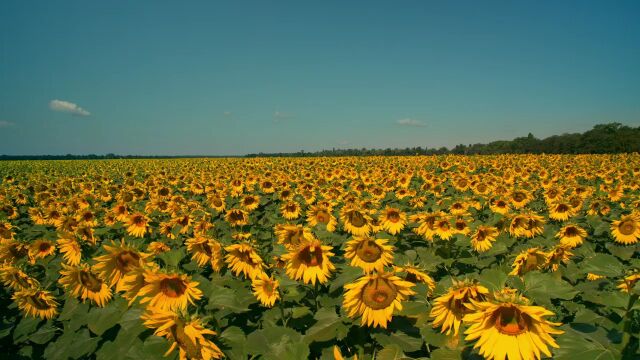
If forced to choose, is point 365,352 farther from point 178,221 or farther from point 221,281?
point 178,221

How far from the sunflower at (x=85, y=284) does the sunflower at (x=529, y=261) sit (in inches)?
182

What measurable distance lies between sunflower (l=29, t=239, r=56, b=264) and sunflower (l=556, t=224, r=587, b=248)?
8.71 m

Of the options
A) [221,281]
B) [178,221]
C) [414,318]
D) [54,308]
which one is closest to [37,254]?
[54,308]

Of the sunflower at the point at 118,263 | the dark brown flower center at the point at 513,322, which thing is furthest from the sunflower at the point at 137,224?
the dark brown flower center at the point at 513,322

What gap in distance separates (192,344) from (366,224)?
4.43 m

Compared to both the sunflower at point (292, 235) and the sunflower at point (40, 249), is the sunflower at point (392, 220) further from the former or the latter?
the sunflower at point (40, 249)

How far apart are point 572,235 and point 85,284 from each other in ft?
25.0

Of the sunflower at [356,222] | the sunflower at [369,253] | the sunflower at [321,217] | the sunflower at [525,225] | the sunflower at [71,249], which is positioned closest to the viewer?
the sunflower at [369,253]

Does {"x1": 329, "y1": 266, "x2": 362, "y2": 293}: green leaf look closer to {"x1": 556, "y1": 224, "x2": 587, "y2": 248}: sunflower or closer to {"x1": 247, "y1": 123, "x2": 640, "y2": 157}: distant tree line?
{"x1": 556, "y1": 224, "x2": 587, "y2": 248}: sunflower

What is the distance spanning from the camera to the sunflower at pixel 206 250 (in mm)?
4086

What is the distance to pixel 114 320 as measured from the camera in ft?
9.24

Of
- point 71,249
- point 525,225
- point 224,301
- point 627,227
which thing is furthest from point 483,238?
point 71,249

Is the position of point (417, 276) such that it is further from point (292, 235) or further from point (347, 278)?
point (292, 235)

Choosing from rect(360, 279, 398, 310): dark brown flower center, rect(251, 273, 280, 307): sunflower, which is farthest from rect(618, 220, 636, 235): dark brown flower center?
rect(251, 273, 280, 307): sunflower
